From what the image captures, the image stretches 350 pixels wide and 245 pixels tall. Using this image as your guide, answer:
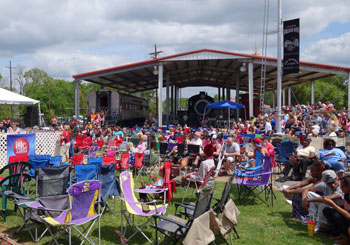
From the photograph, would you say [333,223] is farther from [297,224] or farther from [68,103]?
[68,103]

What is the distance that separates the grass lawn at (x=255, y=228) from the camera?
4.93 m

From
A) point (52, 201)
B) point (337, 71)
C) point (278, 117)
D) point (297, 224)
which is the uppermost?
point (337, 71)

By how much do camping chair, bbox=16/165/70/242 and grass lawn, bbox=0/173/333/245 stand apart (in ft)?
0.89

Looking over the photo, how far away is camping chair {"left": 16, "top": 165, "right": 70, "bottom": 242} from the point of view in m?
4.75

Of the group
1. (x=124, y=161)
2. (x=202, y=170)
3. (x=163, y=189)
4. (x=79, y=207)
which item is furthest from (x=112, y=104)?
(x=79, y=207)

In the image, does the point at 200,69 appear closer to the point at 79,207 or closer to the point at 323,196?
the point at 323,196

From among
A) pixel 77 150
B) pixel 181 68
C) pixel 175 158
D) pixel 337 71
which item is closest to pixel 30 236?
pixel 175 158

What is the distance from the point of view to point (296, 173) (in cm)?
889

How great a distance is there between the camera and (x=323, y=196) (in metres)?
5.10

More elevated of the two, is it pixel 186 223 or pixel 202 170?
pixel 202 170

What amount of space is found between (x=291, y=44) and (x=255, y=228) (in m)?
10.7

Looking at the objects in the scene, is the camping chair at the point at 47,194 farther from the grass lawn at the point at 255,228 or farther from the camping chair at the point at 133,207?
the camping chair at the point at 133,207

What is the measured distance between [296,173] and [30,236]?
6696 mm

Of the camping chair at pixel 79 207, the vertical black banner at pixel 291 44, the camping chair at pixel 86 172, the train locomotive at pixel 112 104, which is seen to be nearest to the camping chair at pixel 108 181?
the camping chair at pixel 86 172
